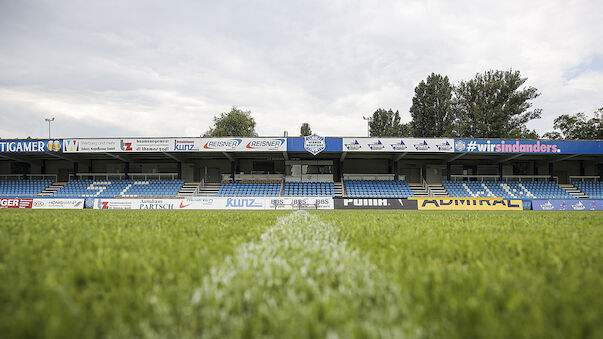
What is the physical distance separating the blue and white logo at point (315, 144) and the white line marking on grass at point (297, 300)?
1959cm

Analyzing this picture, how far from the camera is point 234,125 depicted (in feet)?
168

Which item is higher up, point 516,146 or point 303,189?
point 516,146

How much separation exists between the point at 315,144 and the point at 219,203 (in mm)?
7955

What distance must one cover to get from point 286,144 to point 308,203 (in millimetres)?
4972

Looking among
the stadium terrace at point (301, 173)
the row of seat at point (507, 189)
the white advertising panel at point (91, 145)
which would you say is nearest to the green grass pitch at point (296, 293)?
the stadium terrace at point (301, 173)

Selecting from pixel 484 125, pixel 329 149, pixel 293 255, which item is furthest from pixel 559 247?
pixel 484 125

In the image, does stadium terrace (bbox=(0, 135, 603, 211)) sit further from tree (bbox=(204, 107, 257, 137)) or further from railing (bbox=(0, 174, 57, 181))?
tree (bbox=(204, 107, 257, 137))

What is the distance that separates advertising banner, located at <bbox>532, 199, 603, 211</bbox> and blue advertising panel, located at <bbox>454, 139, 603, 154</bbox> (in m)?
4.03

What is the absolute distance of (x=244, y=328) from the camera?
1115 millimetres

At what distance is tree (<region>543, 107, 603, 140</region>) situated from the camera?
3797 centimetres

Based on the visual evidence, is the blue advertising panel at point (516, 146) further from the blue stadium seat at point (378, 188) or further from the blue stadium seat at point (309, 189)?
the blue stadium seat at point (309, 189)

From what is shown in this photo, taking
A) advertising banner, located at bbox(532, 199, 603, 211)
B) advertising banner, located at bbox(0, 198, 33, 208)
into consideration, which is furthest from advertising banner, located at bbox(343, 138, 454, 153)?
advertising banner, located at bbox(0, 198, 33, 208)

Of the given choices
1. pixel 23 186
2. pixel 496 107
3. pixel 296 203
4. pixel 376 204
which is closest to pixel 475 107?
pixel 496 107

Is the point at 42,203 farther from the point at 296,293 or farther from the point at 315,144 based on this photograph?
the point at 296,293
